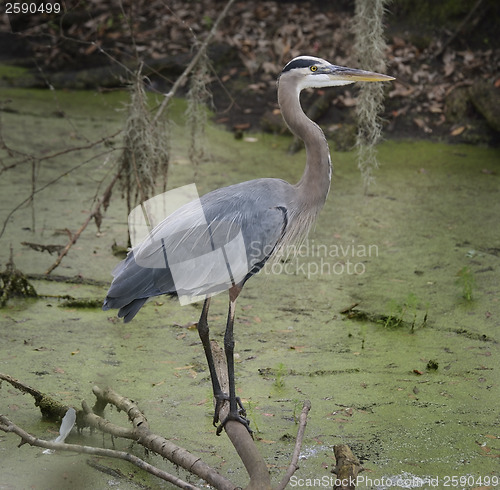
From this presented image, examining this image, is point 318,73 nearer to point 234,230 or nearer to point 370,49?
point 234,230

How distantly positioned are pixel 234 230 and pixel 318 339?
123 cm

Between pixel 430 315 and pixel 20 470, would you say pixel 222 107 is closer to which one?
pixel 430 315

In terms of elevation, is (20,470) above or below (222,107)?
below

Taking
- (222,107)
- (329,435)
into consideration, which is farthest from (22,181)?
(329,435)

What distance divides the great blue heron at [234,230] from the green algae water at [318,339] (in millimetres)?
488

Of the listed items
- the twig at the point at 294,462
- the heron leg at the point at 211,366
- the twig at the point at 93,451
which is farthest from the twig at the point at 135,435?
the heron leg at the point at 211,366

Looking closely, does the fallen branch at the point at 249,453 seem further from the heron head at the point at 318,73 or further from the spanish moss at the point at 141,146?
the spanish moss at the point at 141,146

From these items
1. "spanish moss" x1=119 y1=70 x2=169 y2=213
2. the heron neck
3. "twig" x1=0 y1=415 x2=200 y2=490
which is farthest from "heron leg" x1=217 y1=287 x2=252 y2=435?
"spanish moss" x1=119 y1=70 x2=169 y2=213

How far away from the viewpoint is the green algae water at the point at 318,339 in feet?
11.4

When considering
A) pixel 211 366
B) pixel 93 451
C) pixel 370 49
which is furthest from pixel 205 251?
pixel 370 49

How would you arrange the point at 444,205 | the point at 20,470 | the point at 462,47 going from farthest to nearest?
the point at 462,47 → the point at 444,205 → the point at 20,470

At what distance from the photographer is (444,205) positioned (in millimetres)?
6633

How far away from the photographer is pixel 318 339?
4.68m

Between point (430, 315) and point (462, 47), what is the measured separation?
4.93m
